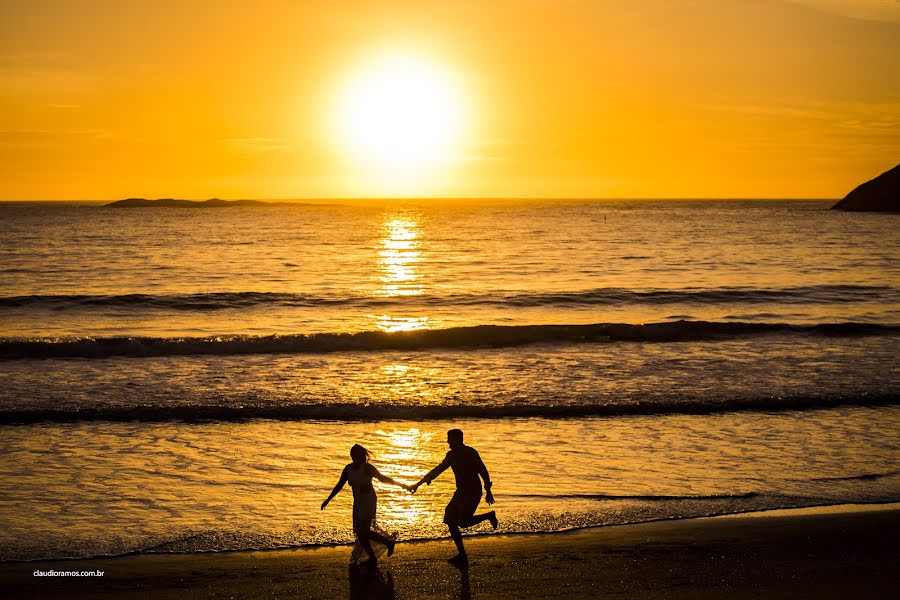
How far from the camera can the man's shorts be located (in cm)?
911

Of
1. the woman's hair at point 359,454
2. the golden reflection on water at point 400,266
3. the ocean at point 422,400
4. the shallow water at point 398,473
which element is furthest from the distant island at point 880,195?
the woman's hair at point 359,454

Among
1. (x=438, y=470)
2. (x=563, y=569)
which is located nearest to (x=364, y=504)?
(x=438, y=470)

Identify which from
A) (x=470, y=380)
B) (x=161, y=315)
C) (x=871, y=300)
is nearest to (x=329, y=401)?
(x=470, y=380)

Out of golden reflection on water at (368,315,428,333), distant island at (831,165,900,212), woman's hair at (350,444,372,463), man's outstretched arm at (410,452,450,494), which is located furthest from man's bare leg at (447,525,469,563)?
distant island at (831,165,900,212)

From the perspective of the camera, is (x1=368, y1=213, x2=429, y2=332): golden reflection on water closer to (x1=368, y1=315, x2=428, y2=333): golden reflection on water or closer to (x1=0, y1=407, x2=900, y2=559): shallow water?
(x1=368, y1=315, x2=428, y2=333): golden reflection on water

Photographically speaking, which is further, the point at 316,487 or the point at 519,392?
the point at 519,392

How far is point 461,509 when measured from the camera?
Answer: 9.14 metres

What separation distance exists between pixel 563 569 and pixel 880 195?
165m

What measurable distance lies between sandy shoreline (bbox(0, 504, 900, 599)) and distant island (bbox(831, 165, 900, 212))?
16044 centimetres

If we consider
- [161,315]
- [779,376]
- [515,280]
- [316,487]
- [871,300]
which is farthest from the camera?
[515,280]

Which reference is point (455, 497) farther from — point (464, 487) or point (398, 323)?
point (398, 323)

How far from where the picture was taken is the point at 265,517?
10.7 m

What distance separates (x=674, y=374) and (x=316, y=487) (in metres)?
12.2

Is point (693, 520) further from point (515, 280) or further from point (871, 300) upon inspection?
point (515, 280)
